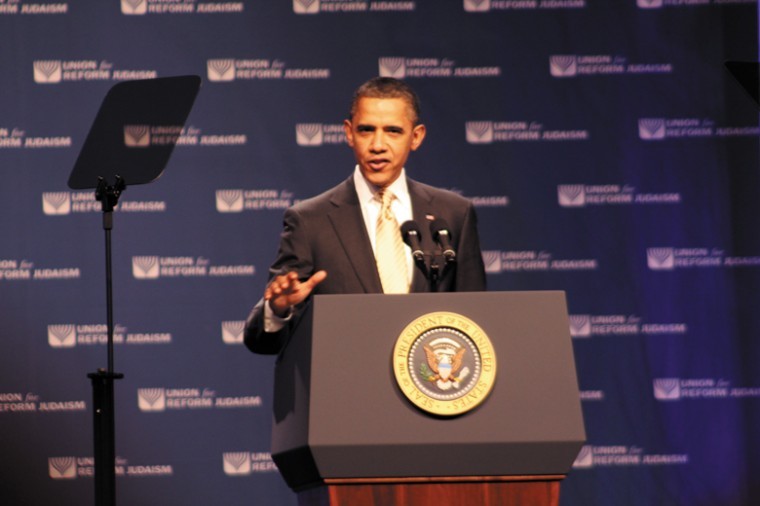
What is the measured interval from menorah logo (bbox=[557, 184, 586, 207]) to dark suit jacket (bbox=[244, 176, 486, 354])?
317cm

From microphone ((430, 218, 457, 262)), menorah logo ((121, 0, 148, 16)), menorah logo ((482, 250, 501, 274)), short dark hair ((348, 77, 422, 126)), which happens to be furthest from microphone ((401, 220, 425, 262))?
menorah logo ((121, 0, 148, 16))

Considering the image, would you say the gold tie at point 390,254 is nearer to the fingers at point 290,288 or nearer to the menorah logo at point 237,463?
the fingers at point 290,288

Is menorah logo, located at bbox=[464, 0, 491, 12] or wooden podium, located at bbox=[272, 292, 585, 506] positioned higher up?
menorah logo, located at bbox=[464, 0, 491, 12]

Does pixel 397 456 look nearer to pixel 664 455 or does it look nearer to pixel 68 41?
pixel 664 455

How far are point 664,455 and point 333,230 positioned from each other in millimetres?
3800

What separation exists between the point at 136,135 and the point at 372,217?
118 centimetres

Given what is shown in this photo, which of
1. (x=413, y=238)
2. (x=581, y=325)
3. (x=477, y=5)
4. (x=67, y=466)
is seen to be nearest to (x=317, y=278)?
(x=413, y=238)

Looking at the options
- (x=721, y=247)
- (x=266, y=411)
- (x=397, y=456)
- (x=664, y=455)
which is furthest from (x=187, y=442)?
(x=397, y=456)

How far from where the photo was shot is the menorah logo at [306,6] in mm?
6684

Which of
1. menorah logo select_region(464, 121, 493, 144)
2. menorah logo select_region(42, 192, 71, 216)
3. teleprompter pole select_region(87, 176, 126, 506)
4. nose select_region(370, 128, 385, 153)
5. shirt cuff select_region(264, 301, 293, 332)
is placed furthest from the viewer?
menorah logo select_region(464, 121, 493, 144)

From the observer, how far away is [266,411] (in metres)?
6.53

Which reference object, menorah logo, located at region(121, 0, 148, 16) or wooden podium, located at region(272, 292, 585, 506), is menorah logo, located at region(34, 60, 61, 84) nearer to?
menorah logo, located at region(121, 0, 148, 16)

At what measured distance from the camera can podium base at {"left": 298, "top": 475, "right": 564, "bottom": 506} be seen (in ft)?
8.59

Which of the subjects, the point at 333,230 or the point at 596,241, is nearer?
the point at 333,230
